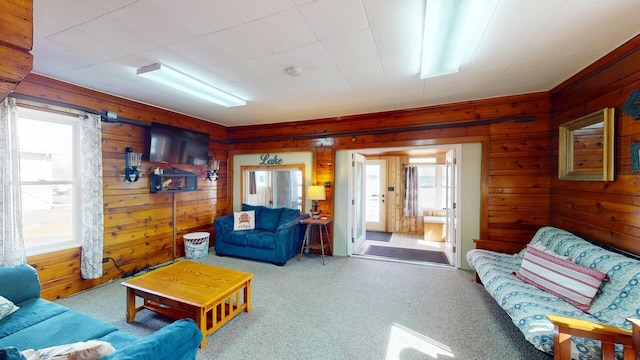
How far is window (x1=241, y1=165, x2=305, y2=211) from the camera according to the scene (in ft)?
16.6

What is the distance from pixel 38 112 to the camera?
109 inches

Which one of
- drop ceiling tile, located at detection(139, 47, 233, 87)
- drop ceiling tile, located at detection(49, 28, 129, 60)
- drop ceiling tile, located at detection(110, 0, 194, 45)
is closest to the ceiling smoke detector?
drop ceiling tile, located at detection(139, 47, 233, 87)

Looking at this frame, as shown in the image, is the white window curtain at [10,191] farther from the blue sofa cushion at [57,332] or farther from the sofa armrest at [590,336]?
the sofa armrest at [590,336]

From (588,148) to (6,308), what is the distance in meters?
5.07

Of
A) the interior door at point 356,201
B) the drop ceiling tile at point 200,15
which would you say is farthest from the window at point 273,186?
the drop ceiling tile at point 200,15

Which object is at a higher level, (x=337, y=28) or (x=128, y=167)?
(x=337, y=28)

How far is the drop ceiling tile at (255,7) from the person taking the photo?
159 centimetres

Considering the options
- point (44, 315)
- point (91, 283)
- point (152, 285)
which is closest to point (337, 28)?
point (152, 285)

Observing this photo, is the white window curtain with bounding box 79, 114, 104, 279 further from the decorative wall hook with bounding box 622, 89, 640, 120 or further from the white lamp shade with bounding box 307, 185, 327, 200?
the decorative wall hook with bounding box 622, 89, 640, 120

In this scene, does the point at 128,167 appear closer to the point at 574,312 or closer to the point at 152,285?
the point at 152,285

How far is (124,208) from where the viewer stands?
11.5 ft

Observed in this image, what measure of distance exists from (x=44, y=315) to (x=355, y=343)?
2361 millimetres

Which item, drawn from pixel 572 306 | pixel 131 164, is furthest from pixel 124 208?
pixel 572 306

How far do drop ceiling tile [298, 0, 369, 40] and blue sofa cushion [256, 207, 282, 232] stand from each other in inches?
130
